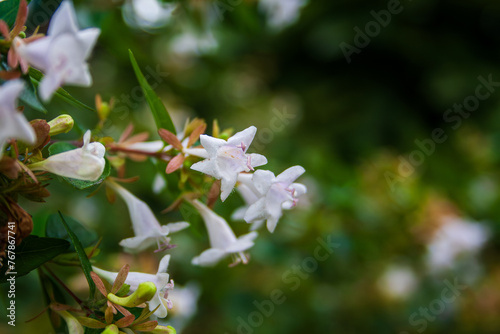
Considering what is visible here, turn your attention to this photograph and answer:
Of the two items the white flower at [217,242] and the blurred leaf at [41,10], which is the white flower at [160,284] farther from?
the blurred leaf at [41,10]

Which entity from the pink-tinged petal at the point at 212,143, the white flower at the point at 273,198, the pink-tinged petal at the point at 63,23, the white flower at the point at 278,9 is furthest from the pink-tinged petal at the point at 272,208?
the white flower at the point at 278,9

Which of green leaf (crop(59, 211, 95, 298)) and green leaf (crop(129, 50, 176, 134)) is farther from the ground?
green leaf (crop(129, 50, 176, 134))

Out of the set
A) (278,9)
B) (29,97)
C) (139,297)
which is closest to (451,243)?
(278,9)

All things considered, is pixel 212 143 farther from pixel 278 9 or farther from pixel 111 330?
pixel 278 9

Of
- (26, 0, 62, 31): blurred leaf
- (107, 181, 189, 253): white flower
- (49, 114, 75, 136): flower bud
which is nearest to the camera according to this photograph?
(49, 114, 75, 136): flower bud

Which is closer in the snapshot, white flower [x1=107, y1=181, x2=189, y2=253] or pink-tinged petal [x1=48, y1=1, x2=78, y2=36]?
pink-tinged petal [x1=48, y1=1, x2=78, y2=36]

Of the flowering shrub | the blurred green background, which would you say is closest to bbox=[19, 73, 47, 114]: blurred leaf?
the flowering shrub

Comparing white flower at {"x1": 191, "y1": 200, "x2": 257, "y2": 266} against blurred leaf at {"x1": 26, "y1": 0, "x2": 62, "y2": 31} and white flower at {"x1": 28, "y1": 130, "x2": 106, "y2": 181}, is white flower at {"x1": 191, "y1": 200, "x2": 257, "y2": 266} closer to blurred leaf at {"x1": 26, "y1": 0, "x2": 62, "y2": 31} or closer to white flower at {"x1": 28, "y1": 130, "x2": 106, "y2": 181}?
white flower at {"x1": 28, "y1": 130, "x2": 106, "y2": 181}
